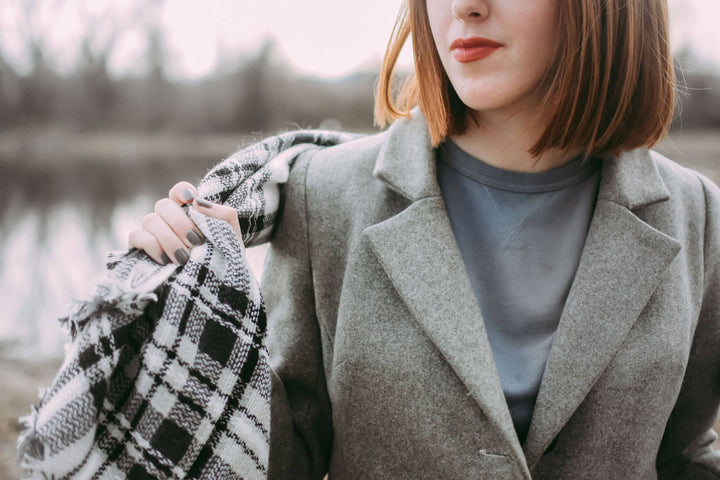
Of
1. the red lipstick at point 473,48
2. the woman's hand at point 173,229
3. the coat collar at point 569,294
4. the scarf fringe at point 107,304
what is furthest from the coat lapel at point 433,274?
the scarf fringe at point 107,304

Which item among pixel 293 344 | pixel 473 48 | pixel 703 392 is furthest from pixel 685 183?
pixel 293 344

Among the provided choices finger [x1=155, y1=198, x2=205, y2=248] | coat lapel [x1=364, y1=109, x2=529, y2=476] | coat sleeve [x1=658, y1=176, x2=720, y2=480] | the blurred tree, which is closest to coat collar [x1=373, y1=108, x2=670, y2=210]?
coat lapel [x1=364, y1=109, x2=529, y2=476]

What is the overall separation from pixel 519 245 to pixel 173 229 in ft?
2.09

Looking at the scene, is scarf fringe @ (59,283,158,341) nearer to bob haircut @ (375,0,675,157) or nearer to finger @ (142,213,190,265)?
finger @ (142,213,190,265)

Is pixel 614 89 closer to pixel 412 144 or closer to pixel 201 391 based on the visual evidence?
pixel 412 144

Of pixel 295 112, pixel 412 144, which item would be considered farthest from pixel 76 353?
pixel 295 112

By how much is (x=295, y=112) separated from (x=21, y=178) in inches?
274

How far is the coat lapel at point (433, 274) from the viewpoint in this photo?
37.7 inches

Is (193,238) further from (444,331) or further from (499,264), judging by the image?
(499,264)

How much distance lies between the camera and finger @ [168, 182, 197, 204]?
917 mm

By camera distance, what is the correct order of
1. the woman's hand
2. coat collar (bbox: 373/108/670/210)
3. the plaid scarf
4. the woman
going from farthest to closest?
coat collar (bbox: 373/108/670/210)
the woman
the woman's hand
the plaid scarf

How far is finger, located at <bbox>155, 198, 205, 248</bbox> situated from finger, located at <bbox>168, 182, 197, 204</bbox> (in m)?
0.02

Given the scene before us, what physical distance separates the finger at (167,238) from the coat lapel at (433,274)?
0.34 metres

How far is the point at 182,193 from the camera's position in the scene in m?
0.92
